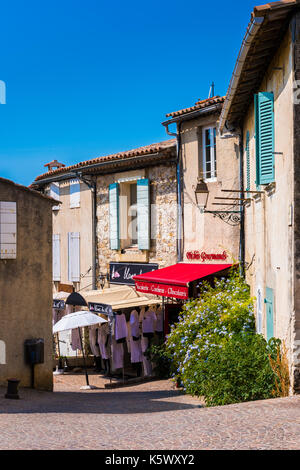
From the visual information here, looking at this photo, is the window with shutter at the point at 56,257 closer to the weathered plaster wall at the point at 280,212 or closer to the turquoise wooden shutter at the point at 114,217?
the turquoise wooden shutter at the point at 114,217

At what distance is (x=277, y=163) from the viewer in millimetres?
8898

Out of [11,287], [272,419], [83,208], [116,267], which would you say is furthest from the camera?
[83,208]

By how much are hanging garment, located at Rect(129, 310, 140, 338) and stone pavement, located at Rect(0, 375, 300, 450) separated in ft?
15.0

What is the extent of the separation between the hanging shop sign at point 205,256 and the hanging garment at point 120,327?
2.57 m

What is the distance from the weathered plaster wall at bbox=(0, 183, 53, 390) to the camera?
38.7 feet

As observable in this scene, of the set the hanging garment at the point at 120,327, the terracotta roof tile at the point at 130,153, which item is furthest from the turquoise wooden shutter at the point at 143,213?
the hanging garment at the point at 120,327

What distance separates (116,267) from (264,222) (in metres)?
9.35

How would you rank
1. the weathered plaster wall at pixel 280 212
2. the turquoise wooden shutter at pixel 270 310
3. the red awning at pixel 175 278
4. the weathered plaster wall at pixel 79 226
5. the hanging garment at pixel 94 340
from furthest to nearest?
the weathered plaster wall at pixel 79 226
the hanging garment at pixel 94 340
the red awning at pixel 175 278
the turquoise wooden shutter at pixel 270 310
the weathered plaster wall at pixel 280 212

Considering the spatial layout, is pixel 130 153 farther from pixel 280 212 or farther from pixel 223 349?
pixel 280 212

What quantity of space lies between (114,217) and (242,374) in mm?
10667

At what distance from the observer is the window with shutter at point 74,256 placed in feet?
68.9

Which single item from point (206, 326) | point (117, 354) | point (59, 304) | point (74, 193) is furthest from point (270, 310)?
point (74, 193)
